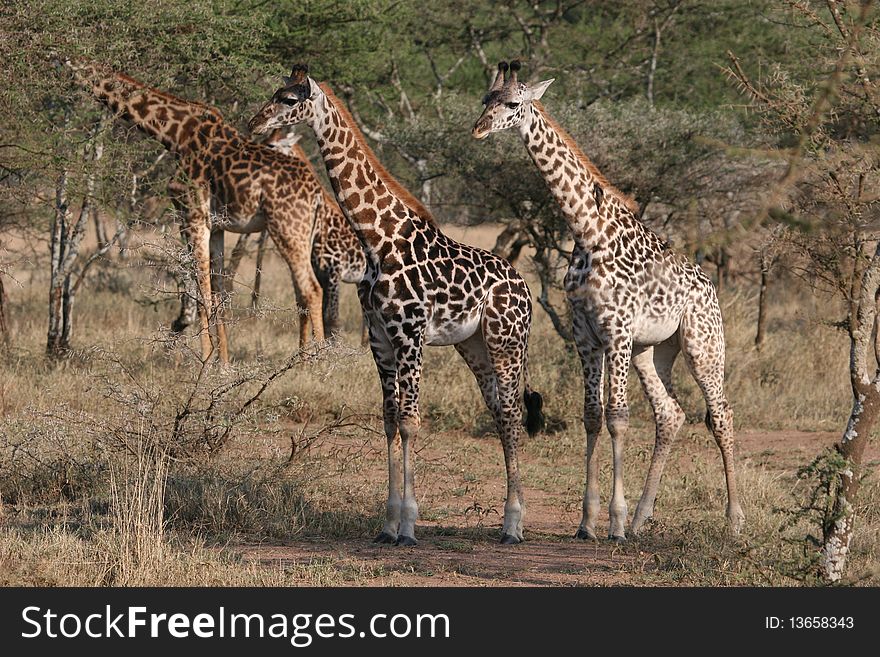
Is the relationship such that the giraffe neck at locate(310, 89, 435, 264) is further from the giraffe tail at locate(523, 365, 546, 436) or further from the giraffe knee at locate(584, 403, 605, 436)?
the giraffe tail at locate(523, 365, 546, 436)

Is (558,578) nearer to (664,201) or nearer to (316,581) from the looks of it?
(316,581)

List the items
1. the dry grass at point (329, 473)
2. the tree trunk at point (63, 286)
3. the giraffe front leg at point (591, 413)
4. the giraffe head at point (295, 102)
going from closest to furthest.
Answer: the dry grass at point (329, 473) < the giraffe head at point (295, 102) < the giraffe front leg at point (591, 413) < the tree trunk at point (63, 286)

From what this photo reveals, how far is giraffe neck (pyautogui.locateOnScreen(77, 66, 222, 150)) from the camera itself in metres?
10.3

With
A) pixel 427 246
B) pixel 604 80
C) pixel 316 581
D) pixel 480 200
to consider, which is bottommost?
pixel 316 581

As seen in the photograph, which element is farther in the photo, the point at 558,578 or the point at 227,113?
the point at 227,113

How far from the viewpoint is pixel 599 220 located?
7.09 meters

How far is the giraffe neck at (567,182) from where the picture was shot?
7.03 meters

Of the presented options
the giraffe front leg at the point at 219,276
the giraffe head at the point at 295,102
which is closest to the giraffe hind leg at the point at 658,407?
the giraffe head at the point at 295,102

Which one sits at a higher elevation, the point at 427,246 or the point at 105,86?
the point at 105,86

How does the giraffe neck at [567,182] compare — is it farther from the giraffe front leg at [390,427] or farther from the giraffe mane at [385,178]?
the giraffe front leg at [390,427]

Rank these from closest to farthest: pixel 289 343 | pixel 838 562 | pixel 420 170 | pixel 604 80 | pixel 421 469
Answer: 1. pixel 838 562
2. pixel 421 469
3. pixel 289 343
4. pixel 420 170
5. pixel 604 80

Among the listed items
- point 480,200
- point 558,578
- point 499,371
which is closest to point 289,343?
point 480,200

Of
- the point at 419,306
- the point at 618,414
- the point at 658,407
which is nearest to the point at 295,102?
the point at 419,306

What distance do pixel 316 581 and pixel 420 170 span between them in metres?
7.81
